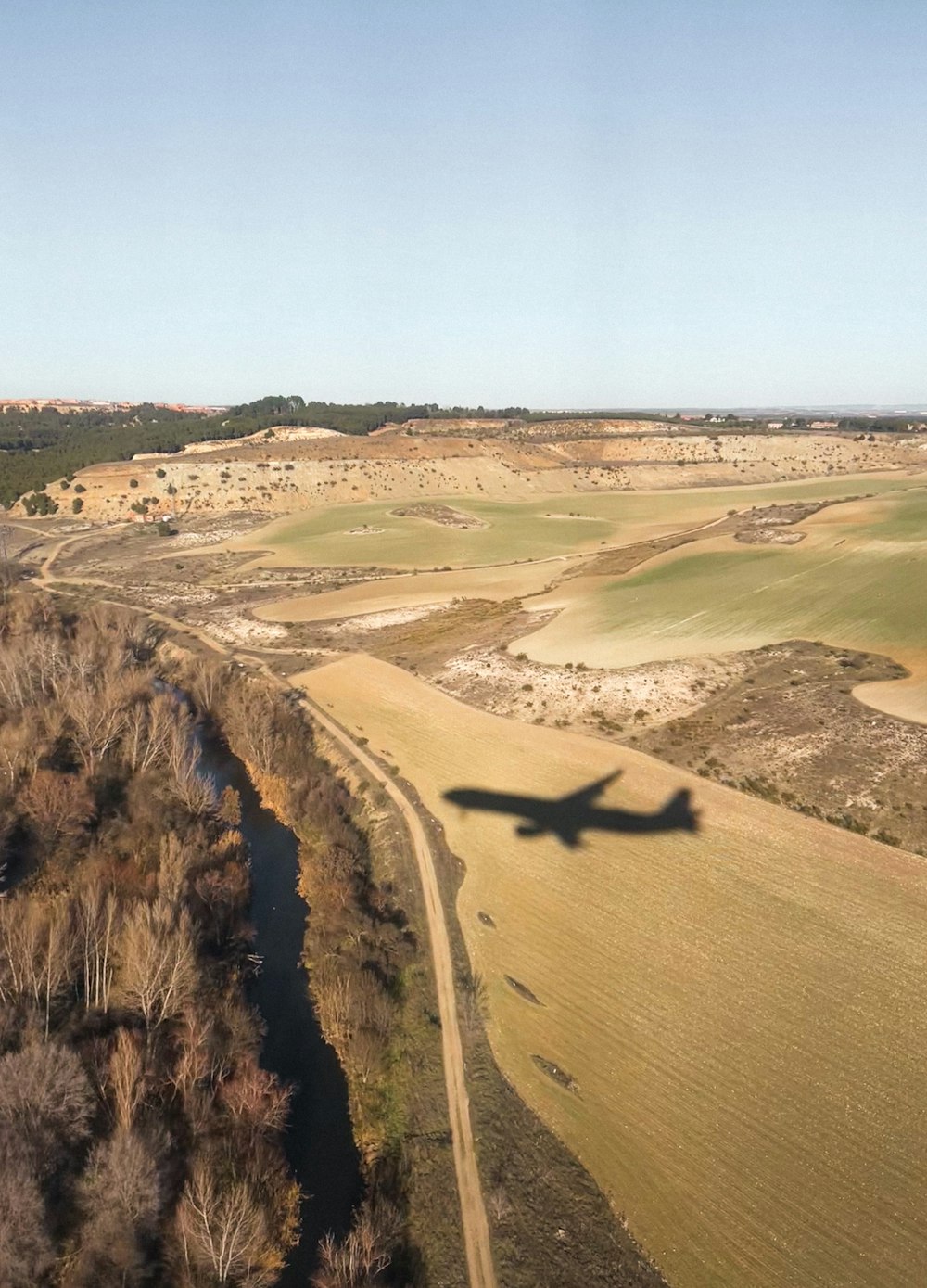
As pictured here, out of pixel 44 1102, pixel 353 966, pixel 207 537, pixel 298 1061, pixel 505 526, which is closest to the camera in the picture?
pixel 44 1102

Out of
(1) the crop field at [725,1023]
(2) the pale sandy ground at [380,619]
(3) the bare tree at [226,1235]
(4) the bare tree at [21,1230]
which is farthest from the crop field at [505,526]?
(4) the bare tree at [21,1230]

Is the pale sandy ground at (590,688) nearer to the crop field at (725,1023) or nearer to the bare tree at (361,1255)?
the crop field at (725,1023)

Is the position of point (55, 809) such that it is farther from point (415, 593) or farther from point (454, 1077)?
point (415, 593)

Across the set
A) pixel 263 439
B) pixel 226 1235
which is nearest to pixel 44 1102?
pixel 226 1235

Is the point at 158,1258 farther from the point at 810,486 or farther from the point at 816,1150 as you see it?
the point at 810,486

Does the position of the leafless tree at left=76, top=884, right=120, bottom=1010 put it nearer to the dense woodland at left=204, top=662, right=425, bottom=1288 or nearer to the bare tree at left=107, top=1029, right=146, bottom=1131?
the bare tree at left=107, top=1029, right=146, bottom=1131

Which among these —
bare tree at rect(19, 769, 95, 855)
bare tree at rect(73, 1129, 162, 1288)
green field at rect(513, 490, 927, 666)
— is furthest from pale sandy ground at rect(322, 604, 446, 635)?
bare tree at rect(73, 1129, 162, 1288)

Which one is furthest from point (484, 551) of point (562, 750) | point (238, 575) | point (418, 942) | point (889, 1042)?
point (889, 1042)

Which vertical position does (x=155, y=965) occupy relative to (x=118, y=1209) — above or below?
above
